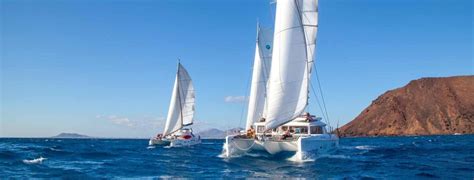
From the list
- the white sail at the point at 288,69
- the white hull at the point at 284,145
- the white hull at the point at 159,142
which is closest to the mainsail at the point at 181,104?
the white hull at the point at 159,142

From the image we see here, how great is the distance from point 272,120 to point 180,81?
184 ft

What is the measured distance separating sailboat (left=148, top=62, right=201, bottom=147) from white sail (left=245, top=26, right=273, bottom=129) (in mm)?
35305

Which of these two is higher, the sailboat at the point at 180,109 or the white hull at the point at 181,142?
the sailboat at the point at 180,109

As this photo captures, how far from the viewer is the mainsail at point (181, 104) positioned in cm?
9688

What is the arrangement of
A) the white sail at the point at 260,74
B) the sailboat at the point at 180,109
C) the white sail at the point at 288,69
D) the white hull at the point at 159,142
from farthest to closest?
the sailboat at the point at 180,109 < the white hull at the point at 159,142 < the white sail at the point at 260,74 < the white sail at the point at 288,69

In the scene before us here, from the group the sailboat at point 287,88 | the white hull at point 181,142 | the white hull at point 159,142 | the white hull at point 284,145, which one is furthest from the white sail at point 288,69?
the white hull at point 159,142

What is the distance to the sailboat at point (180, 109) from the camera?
96.7 m

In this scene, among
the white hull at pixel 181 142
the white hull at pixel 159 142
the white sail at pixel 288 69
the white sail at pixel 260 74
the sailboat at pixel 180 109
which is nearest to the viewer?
the white sail at pixel 288 69

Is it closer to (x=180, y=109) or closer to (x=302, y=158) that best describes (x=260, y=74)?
(x=302, y=158)

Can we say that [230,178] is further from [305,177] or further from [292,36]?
[292,36]

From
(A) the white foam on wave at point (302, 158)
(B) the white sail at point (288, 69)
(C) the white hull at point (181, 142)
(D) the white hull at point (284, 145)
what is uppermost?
(B) the white sail at point (288, 69)

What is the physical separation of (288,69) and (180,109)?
5549cm

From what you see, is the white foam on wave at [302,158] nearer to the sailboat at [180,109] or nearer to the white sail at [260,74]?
the white sail at [260,74]

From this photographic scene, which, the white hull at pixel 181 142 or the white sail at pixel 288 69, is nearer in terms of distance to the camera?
the white sail at pixel 288 69
